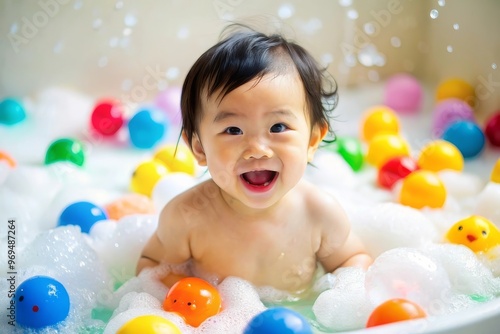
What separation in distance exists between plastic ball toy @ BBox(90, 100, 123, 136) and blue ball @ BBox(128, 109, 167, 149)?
0.24ft

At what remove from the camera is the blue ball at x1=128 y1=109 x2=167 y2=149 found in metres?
2.26

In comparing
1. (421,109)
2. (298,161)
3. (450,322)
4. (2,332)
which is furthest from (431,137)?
(2,332)

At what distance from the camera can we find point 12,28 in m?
2.10

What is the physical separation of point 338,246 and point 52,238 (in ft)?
2.04

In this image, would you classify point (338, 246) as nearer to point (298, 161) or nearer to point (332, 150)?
point (298, 161)

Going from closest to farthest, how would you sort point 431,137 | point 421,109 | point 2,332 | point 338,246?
point 2,332, point 338,246, point 431,137, point 421,109

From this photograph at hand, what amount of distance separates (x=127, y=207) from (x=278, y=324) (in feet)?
2.49

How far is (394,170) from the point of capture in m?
2.00

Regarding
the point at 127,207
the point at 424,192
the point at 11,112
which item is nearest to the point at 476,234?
the point at 424,192

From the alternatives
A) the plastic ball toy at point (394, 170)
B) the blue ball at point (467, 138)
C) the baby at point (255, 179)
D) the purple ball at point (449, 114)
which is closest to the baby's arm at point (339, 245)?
the baby at point (255, 179)

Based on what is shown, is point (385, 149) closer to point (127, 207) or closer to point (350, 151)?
point (350, 151)

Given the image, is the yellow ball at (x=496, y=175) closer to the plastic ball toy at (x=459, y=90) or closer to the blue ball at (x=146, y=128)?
the plastic ball toy at (x=459, y=90)

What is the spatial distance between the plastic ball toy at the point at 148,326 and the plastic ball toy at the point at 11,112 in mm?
1316

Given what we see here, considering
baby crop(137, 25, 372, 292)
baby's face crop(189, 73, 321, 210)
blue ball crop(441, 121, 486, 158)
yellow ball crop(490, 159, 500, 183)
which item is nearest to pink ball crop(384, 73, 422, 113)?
blue ball crop(441, 121, 486, 158)
